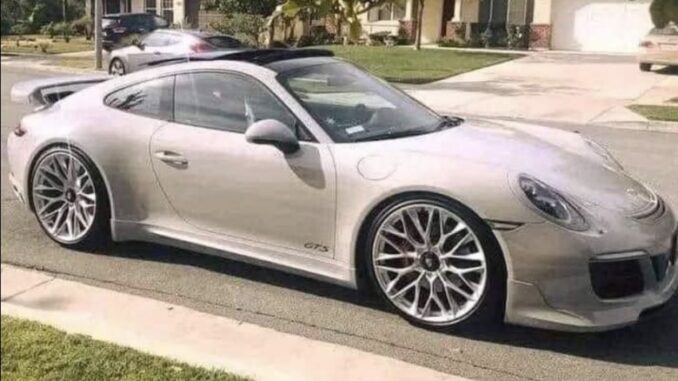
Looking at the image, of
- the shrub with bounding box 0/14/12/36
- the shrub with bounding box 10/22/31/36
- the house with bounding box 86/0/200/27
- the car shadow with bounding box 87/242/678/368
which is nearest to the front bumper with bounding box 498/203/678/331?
the car shadow with bounding box 87/242/678/368

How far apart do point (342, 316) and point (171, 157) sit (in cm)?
120

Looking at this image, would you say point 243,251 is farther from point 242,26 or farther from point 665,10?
point 665,10

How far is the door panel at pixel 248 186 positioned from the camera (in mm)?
3771

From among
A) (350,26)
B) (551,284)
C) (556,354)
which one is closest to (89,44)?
(350,26)

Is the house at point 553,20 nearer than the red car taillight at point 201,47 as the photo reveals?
Yes

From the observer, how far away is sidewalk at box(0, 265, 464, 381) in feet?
9.71

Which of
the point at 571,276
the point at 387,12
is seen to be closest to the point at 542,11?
the point at 387,12

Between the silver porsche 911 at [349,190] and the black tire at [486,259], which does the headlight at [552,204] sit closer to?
the silver porsche 911 at [349,190]

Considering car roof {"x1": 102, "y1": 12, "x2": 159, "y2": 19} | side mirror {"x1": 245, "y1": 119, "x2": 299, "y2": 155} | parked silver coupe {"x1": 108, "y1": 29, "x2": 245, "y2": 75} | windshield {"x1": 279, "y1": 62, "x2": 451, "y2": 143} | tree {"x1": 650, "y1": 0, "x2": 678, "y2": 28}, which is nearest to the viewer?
tree {"x1": 650, "y1": 0, "x2": 678, "y2": 28}

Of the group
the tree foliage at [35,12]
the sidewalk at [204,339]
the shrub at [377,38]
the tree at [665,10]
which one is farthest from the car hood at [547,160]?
the tree at [665,10]

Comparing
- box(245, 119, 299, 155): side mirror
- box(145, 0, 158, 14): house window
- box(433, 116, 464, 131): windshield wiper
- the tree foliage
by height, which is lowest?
box(245, 119, 299, 155): side mirror

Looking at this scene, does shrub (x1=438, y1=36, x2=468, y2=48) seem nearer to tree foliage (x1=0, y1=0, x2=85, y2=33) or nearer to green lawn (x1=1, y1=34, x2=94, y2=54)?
green lawn (x1=1, y1=34, x2=94, y2=54)

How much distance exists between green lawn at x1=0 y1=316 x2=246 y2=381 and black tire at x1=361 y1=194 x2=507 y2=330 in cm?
103

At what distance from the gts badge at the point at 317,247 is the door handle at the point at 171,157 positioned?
782 mm
